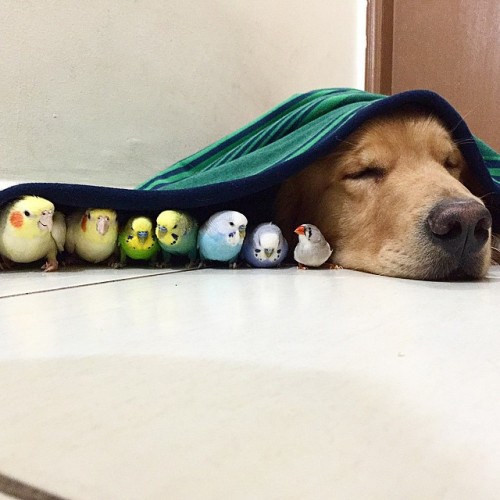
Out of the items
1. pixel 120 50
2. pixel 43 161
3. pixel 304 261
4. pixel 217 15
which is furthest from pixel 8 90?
pixel 304 261

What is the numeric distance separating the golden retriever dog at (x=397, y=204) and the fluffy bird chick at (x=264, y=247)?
0.61 ft

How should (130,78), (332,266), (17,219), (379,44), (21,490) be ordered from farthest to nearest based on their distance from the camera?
1. (379,44)
2. (130,78)
3. (332,266)
4. (17,219)
5. (21,490)

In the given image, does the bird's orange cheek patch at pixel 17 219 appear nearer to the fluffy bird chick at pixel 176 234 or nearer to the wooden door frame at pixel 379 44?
the fluffy bird chick at pixel 176 234

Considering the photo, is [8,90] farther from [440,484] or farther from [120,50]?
[440,484]

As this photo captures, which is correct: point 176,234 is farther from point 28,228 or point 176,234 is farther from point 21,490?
point 21,490

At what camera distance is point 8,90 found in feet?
4.50

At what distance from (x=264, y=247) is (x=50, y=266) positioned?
0.45 m

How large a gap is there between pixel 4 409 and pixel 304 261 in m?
0.89

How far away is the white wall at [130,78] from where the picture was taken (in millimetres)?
1404

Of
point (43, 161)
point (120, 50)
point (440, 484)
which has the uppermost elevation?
point (120, 50)

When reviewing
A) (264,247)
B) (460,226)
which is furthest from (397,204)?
(264,247)

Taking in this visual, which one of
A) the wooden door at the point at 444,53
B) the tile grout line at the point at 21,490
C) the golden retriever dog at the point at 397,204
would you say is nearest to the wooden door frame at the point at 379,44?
the wooden door at the point at 444,53

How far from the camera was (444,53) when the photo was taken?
2266mm

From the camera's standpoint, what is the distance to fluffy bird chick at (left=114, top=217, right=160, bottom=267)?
1106 mm
